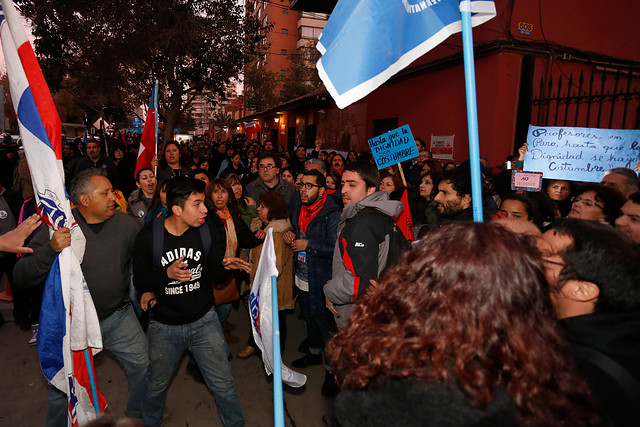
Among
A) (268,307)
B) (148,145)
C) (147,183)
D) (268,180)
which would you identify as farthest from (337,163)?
(268,307)

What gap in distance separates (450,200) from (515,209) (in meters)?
0.69

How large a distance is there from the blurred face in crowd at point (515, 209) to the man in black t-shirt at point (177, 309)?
2632 mm

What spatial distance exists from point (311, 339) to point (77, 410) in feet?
7.49

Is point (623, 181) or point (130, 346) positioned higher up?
point (623, 181)

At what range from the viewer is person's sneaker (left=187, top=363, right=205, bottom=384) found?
3.93 m

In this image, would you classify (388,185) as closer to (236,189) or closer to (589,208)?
(236,189)

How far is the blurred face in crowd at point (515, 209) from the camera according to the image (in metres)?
3.38

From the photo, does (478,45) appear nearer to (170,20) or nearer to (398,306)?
(398,306)

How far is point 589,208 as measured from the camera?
3117mm

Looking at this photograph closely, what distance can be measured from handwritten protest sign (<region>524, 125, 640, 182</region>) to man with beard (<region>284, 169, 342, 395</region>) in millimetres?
2465

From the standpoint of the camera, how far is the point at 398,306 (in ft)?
3.88

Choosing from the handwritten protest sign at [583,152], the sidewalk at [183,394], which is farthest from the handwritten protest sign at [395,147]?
the sidewalk at [183,394]

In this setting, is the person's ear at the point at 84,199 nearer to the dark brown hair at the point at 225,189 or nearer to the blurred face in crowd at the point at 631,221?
the dark brown hair at the point at 225,189

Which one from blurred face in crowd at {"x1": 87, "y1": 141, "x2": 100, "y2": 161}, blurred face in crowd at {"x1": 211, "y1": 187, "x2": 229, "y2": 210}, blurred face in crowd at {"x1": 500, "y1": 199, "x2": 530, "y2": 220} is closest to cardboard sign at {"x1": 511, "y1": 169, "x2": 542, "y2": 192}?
blurred face in crowd at {"x1": 500, "y1": 199, "x2": 530, "y2": 220}
